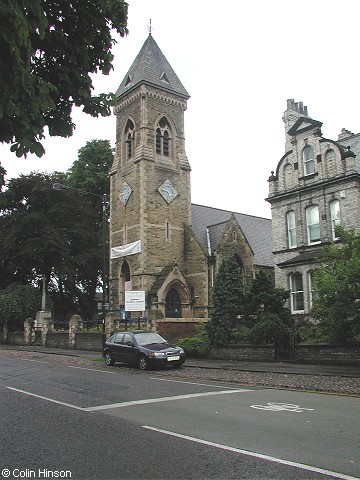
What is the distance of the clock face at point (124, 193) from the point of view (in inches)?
1563

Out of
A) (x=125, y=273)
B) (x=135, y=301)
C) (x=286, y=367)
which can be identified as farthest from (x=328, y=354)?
(x=125, y=273)

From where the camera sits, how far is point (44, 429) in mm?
7566

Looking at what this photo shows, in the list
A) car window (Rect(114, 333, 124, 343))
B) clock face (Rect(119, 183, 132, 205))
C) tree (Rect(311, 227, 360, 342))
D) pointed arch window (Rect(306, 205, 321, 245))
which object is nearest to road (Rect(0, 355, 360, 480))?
tree (Rect(311, 227, 360, 342))

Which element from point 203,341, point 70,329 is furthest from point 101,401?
point 70,329

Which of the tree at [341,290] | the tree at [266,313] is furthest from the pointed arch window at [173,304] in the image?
the tree at [341,290]

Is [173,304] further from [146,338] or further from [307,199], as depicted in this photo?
[146,338]

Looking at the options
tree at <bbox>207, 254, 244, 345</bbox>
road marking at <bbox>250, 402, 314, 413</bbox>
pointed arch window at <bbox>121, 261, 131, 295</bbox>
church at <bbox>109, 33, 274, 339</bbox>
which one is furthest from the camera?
pointed arch window at <bbox>121, 261, 131, 295</bbox>

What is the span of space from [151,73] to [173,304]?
66.0 ft

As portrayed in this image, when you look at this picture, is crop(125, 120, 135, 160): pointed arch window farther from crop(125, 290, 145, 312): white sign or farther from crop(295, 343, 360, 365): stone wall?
crop(295, 343, 360, 365): stone wall

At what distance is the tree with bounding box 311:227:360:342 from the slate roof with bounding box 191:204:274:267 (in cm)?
2259

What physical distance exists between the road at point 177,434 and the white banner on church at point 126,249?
81.6ft

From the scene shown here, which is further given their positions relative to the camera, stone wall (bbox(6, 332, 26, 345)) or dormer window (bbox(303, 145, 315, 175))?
stone wall (bbox(6, 332, 26, 345))

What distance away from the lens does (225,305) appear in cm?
2350

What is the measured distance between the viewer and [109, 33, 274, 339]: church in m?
37.0
